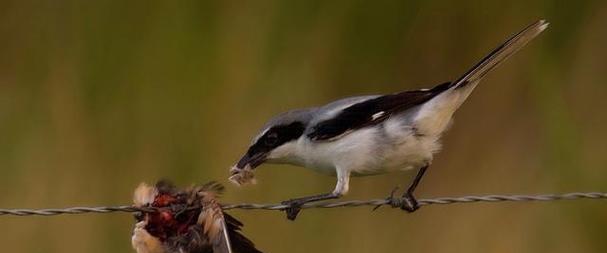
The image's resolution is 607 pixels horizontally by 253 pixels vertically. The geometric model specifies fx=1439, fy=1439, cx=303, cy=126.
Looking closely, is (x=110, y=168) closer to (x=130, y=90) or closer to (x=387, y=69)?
(x=130, y=90)

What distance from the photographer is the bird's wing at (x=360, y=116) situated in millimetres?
3324

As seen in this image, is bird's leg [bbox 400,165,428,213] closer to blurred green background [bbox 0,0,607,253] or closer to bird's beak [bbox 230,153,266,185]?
bird's beak [bbox 230,153,266,185]

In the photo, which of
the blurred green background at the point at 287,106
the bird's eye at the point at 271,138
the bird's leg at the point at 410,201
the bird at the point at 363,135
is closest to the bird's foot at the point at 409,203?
the bird's leg at the point at 410,201

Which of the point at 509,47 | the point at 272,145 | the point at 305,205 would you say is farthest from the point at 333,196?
the point at 509,47

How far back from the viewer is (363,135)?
334 cm

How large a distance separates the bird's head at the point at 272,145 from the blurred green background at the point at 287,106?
73 centimetres

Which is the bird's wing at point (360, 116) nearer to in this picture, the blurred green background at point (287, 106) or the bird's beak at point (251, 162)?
the bird's beak at point (251, 162)

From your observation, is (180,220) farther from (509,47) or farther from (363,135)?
(509,47)

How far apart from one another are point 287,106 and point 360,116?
0.89 m

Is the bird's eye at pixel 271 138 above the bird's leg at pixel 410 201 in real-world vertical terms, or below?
above

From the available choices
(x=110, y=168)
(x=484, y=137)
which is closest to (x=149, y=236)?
(x=110, y=168)

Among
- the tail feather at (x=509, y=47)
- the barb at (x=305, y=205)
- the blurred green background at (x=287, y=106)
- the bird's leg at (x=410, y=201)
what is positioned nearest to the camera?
the barb at (x=305, y=205)

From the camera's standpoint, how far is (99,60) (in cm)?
427

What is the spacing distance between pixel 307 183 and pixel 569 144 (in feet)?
2.52
